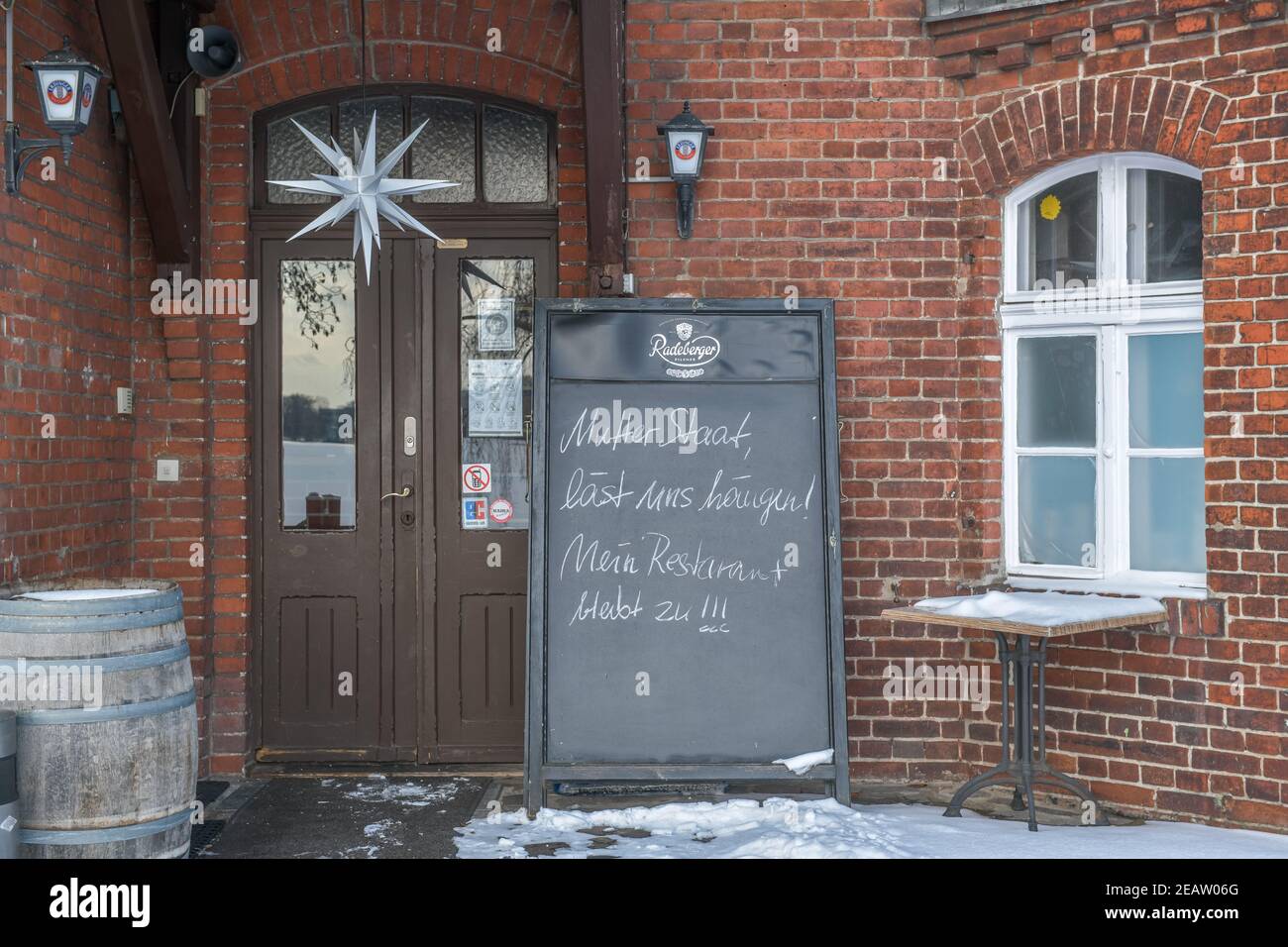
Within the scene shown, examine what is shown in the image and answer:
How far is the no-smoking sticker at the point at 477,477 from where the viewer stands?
6.07 meters

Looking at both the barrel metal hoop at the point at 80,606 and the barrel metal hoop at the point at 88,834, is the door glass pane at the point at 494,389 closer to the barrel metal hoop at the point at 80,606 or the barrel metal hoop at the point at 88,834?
the barrel metal hoop at the point at 80,606

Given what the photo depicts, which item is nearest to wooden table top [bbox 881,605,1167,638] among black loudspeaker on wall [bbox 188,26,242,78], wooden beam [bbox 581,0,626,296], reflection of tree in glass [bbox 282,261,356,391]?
wooden beam [bbox 581,0,626,296]

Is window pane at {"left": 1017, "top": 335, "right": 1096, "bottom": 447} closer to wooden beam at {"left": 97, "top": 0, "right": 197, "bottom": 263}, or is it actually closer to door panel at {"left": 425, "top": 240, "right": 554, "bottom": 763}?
door panel at {"left": 425, "top": 240, "right": 554, "bottom": 763}

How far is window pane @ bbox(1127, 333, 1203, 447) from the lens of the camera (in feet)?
17.1

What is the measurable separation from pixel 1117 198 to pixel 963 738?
2.29 m

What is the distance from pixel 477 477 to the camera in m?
6.07

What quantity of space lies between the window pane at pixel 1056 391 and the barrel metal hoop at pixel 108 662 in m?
3.48

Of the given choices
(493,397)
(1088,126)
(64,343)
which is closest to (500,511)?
(493,397)

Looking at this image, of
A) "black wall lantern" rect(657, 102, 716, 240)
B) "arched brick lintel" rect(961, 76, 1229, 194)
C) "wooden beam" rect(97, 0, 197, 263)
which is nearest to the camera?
"arched brick lintel" rect(961, 76, 1229, 194)

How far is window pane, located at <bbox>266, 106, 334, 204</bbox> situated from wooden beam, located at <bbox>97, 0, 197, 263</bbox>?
0.46 meters

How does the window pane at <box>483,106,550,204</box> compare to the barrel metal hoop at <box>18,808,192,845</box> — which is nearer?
the barrel metal hoop at <box>18,808,192,845</box>

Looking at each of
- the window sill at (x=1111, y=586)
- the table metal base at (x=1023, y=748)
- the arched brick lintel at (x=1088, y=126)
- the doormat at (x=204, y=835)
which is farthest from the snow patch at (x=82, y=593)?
the arched brick lintel at (x=1088, y=126)

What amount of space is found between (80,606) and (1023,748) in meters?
3.34

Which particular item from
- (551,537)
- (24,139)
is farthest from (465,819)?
(24,139)
